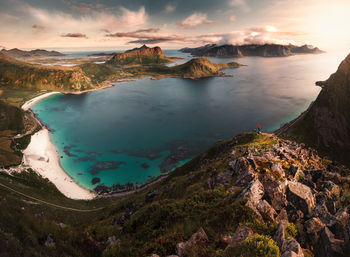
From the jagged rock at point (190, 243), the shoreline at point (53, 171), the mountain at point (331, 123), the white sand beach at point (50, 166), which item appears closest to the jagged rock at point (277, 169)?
the jagged rock at point (190, 243)

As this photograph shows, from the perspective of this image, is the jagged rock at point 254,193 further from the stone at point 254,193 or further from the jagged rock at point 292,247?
the jagged rock at point 292,247

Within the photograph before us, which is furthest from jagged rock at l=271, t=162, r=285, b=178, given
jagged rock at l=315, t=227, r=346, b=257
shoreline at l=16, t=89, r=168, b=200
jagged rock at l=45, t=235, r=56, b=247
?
shoreline at l=16, t=89, r=168, b=200

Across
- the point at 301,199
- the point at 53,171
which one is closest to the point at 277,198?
the point at 301,199

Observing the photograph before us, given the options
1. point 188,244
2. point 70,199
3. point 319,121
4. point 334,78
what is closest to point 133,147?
point 70,199

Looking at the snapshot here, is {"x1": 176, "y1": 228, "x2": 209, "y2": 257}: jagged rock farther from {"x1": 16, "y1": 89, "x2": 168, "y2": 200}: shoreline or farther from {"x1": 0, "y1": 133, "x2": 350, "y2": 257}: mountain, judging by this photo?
{"x1": 16, "y1": 89, "x2": 168, "y2": 200}: shoreline

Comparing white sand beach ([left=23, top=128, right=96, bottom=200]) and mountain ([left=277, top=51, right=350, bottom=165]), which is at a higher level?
mountain ([left=277, top=51, right=350, bottom=165])

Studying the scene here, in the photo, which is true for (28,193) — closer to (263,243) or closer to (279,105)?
(263,243)
